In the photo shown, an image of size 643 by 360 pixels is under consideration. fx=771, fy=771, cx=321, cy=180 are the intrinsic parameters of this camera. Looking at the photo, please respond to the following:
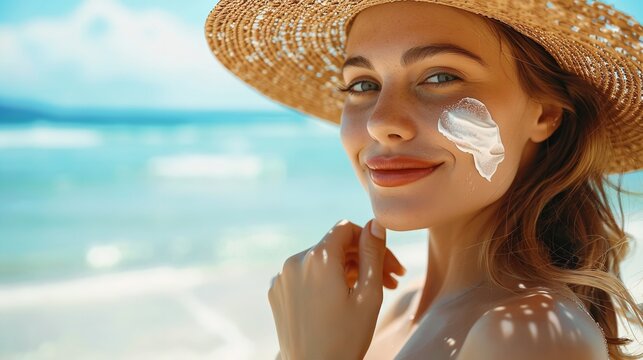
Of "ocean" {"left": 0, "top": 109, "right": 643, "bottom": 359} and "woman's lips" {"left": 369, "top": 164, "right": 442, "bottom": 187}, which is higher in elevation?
"ocean" {"left": 0, "top": 109, "right": 643, "bottom": 359}

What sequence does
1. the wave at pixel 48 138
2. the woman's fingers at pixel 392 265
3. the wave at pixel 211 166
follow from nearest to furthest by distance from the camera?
the woman's fingers at pixel 392 265 < the wave at pixel 211 166 < the wave at pixel 48 138

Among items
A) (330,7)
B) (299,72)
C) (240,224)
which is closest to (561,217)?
(330,7)

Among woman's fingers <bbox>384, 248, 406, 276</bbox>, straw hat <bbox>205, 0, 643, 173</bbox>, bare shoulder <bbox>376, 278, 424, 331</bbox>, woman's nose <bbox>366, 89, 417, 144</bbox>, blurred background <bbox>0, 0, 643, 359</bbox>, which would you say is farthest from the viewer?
blurred background <bbox>0, 0, 643, 359</bbox>

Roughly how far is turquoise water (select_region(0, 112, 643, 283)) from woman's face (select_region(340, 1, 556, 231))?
2.83ft

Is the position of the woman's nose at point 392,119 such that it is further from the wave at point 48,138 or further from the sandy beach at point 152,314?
the wave at point 48,138

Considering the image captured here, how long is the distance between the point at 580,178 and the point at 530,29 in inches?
14.3

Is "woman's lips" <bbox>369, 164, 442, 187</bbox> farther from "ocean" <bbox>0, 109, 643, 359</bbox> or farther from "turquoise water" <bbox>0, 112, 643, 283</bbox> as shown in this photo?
"turquoise water" <bbox>0, 112, 643, 283</bbox>

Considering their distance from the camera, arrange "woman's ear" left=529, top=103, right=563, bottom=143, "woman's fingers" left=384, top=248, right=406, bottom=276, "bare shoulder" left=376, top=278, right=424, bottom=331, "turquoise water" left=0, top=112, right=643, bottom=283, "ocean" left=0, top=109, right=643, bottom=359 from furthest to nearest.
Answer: "turquoise water" left=0, top=112, right=643, bottom=283
"ocean" left=0, top=109, right=643, bottom=359
"bare shoulder" left=376, top=278, right=424, bottom=331
"woman's fingers" left=384, top=248, right=406, bottom=276
"woman's ear" left=529, top=103, right=563, bottom=143

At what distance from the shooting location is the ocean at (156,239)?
15.3ft

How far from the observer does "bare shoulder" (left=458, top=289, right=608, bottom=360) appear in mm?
1226

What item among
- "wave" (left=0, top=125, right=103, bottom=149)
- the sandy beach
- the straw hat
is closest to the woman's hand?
the straw hat

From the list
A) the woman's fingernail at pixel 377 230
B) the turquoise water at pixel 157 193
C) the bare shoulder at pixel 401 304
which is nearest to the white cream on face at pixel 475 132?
the woman's fingernail at pixel 377 230

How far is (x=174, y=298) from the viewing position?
18.1 feet

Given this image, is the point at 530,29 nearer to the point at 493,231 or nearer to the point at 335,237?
the point at 493,231
